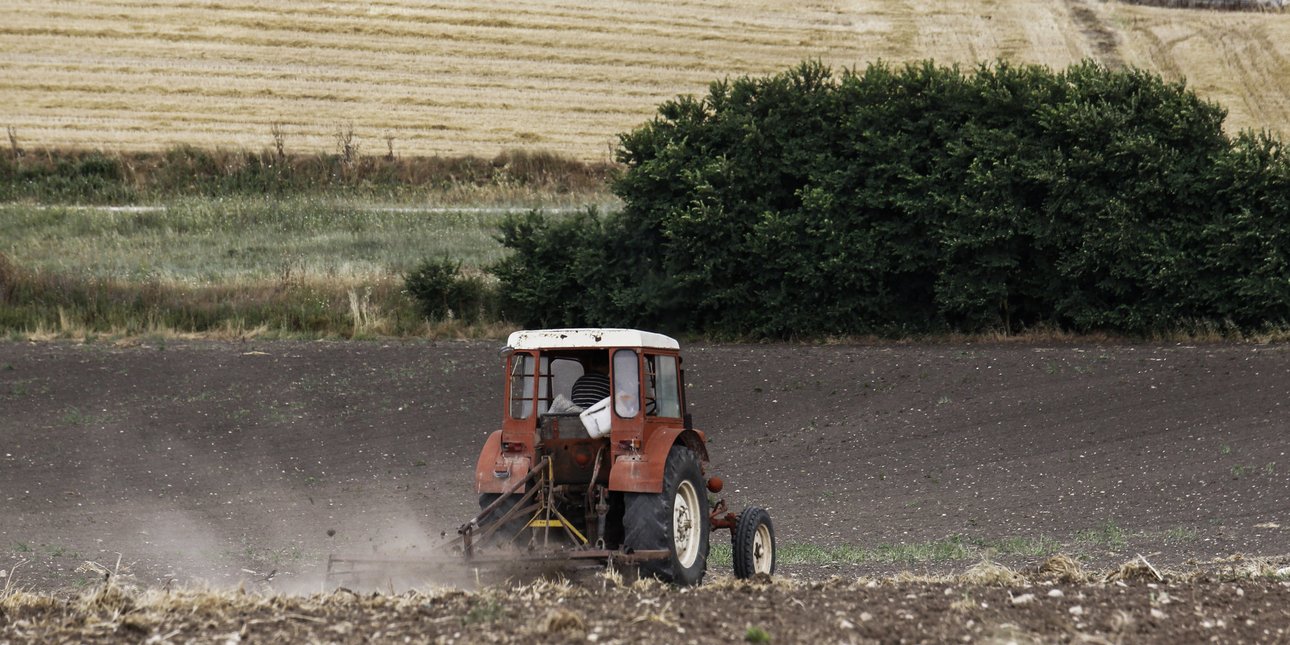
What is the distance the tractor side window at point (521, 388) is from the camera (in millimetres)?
11648

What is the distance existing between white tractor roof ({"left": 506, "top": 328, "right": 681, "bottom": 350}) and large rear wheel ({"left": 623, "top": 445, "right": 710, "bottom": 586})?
3.06 feet

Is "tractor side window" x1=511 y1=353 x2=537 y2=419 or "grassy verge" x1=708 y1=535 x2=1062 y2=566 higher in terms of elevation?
"tractor side window" x1=511 y1=353 x2=537 y2=419

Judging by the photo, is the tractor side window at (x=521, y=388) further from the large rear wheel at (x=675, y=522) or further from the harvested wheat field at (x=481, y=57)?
the harvested wheat field at (x=481, y=57)

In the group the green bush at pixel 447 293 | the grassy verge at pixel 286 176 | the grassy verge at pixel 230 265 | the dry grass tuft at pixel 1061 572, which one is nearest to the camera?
the dry grass tuft at pixel 1061 572

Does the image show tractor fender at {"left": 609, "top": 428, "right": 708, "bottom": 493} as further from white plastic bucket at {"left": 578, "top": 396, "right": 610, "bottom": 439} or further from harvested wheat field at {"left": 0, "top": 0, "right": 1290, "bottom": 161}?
harvested wheat field at {"left": 0, "top": 0, "right": 1290, "bottom": 161}

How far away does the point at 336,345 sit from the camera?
25.7 meters

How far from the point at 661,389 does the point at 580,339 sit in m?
0.95

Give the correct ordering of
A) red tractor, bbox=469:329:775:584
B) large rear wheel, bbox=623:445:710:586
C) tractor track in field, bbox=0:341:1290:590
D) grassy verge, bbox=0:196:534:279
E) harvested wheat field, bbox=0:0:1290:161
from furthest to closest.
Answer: harvested wheat field, bbox=0:0:1290:161
grassy verge, bbox=0:196:534:279
tractor track in field, bbox=0:341:1290:590
red tractor, bbox=469:329:775:584
large rear wheel, bbox=623:445:710:586

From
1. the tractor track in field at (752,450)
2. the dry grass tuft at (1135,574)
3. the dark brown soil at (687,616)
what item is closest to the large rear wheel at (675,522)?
the dark brown soil at (687,616)

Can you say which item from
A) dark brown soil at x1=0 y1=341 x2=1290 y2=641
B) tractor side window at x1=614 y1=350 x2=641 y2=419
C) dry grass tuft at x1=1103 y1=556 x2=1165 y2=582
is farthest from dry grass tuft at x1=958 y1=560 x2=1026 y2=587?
tractor side window at x1=614 y1=350 x2=641 y2=419

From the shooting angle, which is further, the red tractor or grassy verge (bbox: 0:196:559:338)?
grassy verge (bbox: 0:196:559:338)

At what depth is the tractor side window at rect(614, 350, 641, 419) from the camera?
11125 mm

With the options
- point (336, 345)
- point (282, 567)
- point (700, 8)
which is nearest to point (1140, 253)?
point (336, 345)

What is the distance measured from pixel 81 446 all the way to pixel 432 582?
475 inches
